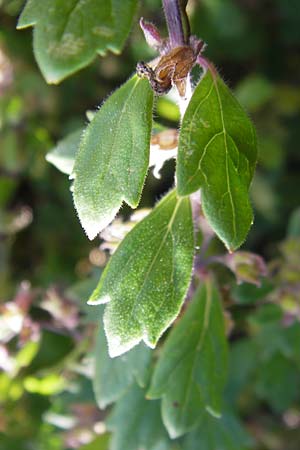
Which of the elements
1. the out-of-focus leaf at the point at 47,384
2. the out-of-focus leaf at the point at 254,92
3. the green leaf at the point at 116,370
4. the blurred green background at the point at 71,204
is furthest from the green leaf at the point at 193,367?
the out-of-focus leaf at the point at 254,92

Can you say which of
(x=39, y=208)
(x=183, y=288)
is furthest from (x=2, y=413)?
(x=183, y=288)

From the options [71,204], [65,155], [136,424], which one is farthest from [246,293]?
[71,204]

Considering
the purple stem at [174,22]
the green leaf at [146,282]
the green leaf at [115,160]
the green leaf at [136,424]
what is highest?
the purple stem at [174,22]

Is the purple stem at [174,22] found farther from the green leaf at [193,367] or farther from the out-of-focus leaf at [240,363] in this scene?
the out-of-focus leaf at [240,363]

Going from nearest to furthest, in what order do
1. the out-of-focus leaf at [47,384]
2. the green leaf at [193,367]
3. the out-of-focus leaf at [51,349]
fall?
the green leaf at [193,367]
the out-of-focus leaf at [47,384]
the out-of-focus leaf at [51,349]

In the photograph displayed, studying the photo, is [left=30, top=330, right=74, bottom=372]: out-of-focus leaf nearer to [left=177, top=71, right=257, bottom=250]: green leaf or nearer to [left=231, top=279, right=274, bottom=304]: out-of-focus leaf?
[left=231, top=279, right=274, bottom=304]: out-of-focus leaf

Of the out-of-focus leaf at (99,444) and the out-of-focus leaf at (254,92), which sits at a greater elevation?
the out-of-focus leaf at (254,92)

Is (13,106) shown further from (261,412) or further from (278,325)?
(261,412)
